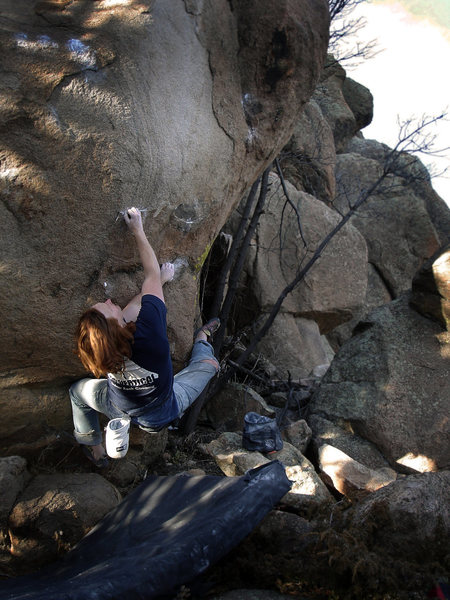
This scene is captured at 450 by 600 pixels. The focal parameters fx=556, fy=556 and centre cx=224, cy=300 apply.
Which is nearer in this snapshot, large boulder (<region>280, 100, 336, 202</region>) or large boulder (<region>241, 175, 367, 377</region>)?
large boulder (<region>241, 175, 367, 377</region>)

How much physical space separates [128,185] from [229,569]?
186cm

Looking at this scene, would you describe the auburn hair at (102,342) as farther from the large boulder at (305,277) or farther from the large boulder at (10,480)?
the large boulder at (305,277)

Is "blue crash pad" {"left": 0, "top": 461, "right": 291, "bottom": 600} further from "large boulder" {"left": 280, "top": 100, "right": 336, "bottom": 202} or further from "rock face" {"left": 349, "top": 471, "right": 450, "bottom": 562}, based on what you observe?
"large boulder" {"left": 280, "top": 100, "right": 336, "bottom": 202}

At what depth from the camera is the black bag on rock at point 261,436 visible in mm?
3912

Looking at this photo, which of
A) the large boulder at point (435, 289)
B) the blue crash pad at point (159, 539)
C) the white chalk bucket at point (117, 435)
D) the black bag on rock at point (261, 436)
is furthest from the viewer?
the large boulder at point (435, 289)

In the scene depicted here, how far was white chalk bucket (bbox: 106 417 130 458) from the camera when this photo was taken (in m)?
2.84

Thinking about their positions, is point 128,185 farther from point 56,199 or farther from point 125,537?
point 125,537

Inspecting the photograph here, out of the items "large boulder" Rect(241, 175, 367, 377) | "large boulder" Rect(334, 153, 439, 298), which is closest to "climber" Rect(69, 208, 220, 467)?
"large boulder" Rect(241, 175, 367, 377)

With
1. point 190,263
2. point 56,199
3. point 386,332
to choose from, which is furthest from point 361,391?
point 56,199

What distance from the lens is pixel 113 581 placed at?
200cm

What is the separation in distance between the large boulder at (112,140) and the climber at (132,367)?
18cm

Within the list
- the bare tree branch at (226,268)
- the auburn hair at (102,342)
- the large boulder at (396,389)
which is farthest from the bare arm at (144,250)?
the large boulder at (396,389)

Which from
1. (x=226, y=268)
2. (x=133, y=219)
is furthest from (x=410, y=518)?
(x=226, y=268)

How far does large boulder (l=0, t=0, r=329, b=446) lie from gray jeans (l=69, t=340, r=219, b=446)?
6.3 inches
